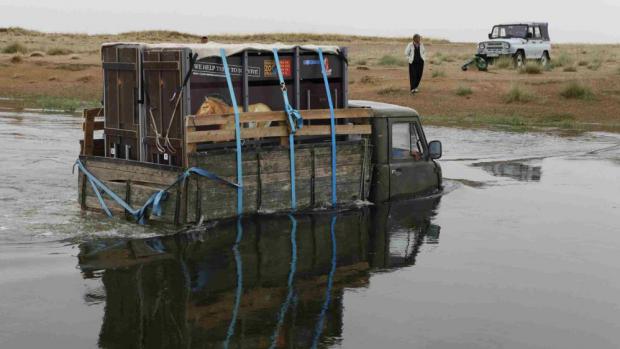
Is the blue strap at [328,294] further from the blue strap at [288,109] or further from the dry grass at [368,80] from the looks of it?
the dry grass at [368,80]

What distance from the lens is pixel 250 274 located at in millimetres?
9500

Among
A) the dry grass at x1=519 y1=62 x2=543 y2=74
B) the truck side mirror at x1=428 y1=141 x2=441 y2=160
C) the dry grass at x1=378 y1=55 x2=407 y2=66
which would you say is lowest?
the truck side mirror at x1=428 y1=141 x2=441 y2=160

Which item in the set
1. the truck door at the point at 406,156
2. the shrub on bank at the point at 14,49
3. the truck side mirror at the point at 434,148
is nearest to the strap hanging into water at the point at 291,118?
the truck door at the point at 406,156

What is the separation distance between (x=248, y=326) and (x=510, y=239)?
195 inches

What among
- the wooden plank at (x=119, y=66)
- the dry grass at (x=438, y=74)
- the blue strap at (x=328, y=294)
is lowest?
the blue strap at (x=328, y=294)

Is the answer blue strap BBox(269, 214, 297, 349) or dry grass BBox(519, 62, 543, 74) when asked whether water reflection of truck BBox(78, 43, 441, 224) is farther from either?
dry grass BBox(519, 62, 543, 74)

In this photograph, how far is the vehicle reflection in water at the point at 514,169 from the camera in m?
17.3

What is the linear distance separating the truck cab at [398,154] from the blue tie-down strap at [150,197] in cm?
245

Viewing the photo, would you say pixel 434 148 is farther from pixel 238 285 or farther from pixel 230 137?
pixel 238 285

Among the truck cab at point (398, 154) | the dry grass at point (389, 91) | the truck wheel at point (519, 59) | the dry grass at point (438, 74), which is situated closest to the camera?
the truck cab at point (398, 154)

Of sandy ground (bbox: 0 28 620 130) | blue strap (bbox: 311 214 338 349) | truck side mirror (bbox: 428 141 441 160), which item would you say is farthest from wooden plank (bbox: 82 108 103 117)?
sandy ground (bbox: 0 28 620 130)

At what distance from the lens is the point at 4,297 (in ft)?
28.0

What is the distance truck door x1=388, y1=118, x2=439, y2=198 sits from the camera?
13156 millimetres

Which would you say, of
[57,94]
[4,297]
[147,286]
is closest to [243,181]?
[147,286]
